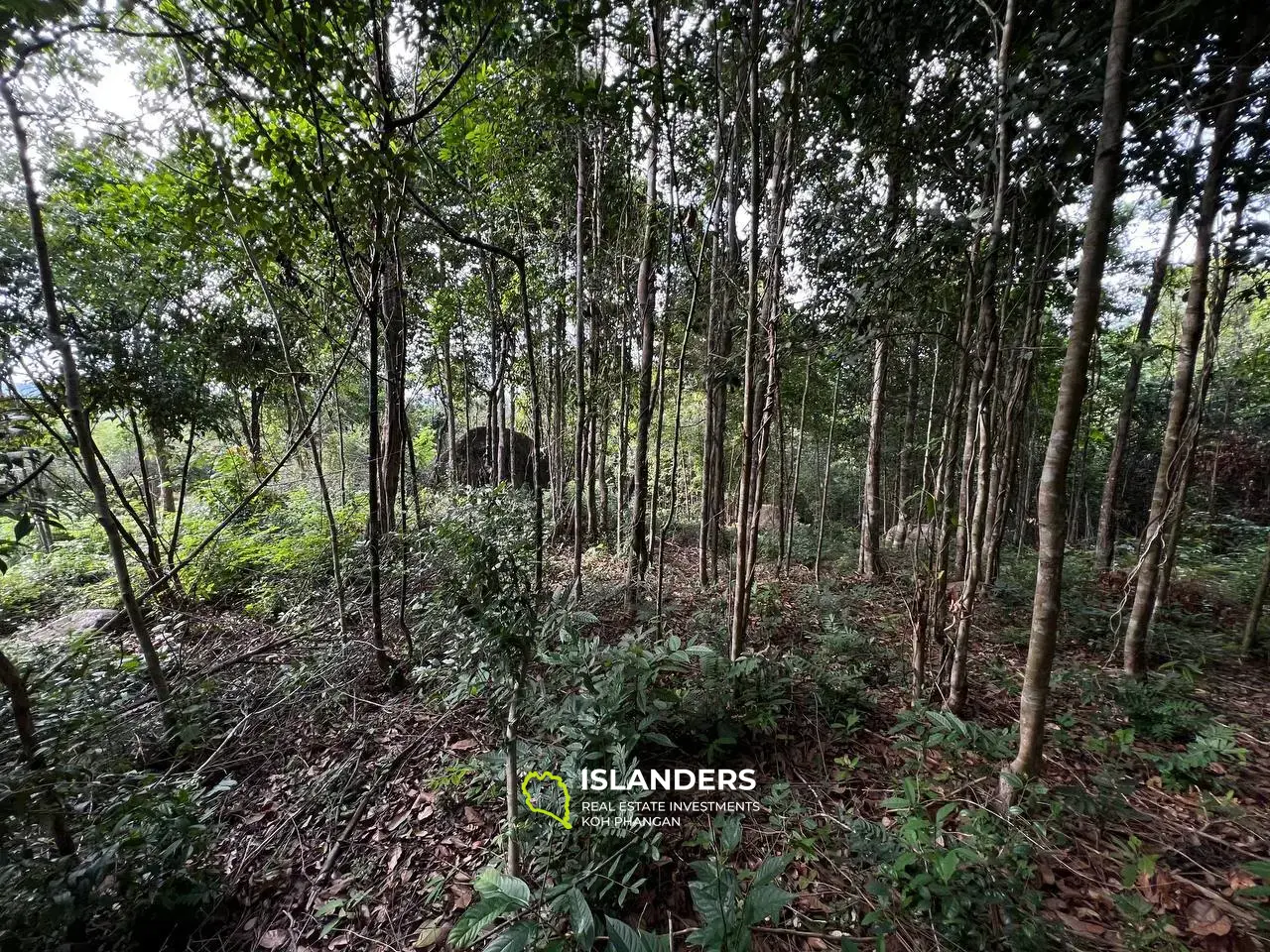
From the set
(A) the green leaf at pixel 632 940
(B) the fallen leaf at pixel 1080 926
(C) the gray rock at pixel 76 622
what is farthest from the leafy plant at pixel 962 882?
(C) the gray rock at pixel 76 622

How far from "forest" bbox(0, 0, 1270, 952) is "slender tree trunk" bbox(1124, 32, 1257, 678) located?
47 mm

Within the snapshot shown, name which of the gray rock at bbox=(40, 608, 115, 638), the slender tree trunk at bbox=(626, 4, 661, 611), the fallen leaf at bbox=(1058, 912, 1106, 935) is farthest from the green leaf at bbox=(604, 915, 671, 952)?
the gray rock at bbox=(40, 608, 115, 638)

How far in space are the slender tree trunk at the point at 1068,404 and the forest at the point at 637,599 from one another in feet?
0.07

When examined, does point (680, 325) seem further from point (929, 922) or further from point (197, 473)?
point (197, 473)

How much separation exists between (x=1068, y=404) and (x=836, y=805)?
7.73ft

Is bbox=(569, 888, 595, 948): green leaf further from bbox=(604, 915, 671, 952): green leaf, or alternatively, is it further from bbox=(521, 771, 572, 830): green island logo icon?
bbox=(521, 771, 572, 830): green island logo icon

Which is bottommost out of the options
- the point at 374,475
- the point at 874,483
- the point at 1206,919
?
the point at 1206,919

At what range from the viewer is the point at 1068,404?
6.81 feet

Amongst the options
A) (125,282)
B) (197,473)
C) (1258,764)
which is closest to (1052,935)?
(1258,764)

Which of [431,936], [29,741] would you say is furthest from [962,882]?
[29,741]

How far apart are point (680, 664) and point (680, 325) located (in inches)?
223

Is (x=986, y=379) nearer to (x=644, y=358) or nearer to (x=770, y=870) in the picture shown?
(x=770, y=870)

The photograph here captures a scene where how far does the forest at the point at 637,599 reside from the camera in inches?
77.0

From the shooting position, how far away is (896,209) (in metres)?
3.34
